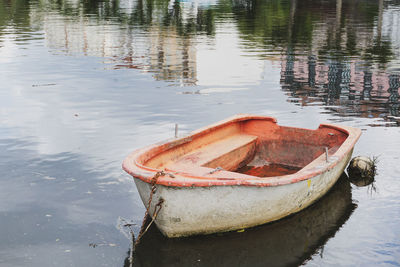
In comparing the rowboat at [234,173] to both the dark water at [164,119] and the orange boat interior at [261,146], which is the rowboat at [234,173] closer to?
the orange boat interior at [261,146]

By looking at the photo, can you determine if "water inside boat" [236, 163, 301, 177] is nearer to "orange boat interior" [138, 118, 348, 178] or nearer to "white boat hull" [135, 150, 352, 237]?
"orange boat interior" [138, 118, 348, 178]

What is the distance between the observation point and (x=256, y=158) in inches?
430

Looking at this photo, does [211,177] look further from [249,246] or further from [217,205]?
[249,246]

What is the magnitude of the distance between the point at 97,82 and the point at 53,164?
873 cm

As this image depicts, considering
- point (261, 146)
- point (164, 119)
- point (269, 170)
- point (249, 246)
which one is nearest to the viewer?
point (249, 246)

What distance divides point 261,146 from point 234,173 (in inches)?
122

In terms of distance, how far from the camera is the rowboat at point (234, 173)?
7.27m

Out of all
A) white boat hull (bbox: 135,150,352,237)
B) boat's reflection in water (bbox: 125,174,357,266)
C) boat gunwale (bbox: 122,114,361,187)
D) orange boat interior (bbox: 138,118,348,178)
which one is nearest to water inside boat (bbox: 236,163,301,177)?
orange boat interior (bbox: 138,118,348,178)

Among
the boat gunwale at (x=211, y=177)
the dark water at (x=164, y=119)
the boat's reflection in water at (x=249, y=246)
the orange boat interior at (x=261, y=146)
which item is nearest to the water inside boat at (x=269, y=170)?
the orange boat interior at (x=261, y=146)

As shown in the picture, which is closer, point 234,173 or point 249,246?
point 249,246

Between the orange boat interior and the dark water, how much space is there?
1.04 m

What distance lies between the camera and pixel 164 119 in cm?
1405

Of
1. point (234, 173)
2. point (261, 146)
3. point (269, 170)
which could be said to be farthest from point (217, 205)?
point (261, 146)

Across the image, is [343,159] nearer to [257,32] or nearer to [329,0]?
[257,32]
